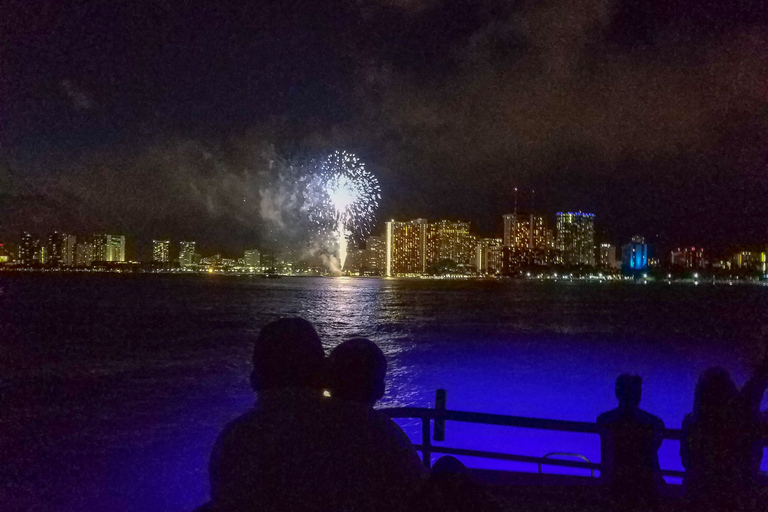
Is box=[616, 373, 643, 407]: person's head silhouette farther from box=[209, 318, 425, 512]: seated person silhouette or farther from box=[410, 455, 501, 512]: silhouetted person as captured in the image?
box=[209, 318, 425, 512]: seated person silhouette

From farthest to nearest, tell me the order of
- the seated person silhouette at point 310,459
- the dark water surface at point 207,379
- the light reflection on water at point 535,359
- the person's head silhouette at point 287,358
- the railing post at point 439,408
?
the light reflection on water at point 535,359 < the dark water surface at point 207,379 < the railing post at point 439,408 < the person's head silhouette at point 287,358 < the seated person silhouette at point 310,459

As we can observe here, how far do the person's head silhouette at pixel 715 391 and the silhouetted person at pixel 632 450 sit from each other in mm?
467

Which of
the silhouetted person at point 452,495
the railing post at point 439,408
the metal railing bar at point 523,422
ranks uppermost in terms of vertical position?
the silhouetted person at point 452,495

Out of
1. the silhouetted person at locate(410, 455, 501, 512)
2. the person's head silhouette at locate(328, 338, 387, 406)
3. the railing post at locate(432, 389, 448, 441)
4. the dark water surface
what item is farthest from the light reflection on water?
the silhouetted person at locate(410, 455, 501, 512)

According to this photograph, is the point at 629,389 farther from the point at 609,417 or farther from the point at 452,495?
the point at 452,495

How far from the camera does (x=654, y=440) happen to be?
4.94 metres

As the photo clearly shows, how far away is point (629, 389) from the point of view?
4836 mm

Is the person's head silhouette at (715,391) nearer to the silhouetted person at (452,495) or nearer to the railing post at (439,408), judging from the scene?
the railing post at (439,408)

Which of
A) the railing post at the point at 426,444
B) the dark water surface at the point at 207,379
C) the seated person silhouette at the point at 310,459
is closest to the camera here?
the seated person silhouette at the point at 310,459

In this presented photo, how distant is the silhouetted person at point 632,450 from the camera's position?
4852 millimetres

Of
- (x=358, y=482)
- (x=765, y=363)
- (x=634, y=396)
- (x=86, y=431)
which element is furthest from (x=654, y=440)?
(x=86, y=431)

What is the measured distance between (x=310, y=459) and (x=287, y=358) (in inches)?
22.5

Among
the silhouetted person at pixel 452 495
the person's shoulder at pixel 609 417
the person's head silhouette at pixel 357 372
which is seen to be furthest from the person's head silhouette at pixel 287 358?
the person's shoulder at pixel 609 417

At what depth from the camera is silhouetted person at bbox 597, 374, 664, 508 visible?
4.85 metres
